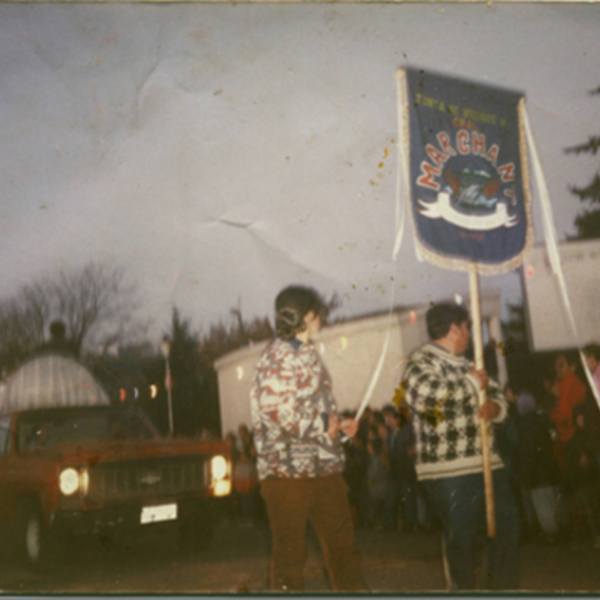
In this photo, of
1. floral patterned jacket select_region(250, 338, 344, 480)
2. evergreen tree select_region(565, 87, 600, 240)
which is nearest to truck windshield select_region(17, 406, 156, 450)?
floral patterned jacket select_region(250, 338, 344, 480)

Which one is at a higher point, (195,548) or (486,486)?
(486,486)

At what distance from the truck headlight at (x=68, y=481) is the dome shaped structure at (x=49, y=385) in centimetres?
37

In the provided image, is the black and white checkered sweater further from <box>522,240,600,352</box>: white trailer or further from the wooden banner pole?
<box>522,240,600,352</box>: white trailer

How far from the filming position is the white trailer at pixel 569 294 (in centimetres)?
324

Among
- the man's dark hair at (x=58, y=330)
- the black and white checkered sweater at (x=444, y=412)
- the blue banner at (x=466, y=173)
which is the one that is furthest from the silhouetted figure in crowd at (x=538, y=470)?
the man's dark hair at (x=58, y=330)

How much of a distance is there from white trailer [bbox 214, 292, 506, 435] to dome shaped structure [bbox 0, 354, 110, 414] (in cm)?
74

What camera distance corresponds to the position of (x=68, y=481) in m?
3.20

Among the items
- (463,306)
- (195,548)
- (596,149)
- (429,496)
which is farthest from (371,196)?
(195,548)

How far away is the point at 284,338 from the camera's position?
322cm

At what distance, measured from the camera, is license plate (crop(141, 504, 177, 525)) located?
125 inches

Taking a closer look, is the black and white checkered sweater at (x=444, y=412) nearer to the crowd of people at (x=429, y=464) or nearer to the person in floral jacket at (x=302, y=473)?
the crowd of people at (x=429, y=464)

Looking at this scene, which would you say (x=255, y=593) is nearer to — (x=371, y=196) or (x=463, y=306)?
(x=463, y=306)

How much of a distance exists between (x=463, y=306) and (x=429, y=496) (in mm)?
→ 1051

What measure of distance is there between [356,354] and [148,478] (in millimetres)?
1343
